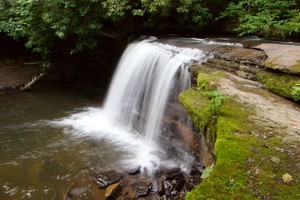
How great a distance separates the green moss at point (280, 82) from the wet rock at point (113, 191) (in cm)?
316

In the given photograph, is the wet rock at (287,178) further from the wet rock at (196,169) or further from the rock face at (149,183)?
the wet rock at (196,169)

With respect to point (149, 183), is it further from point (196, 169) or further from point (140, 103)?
point (140, 103)

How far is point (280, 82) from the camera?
15.9 feet

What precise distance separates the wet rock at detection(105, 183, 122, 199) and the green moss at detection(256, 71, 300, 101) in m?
3.16

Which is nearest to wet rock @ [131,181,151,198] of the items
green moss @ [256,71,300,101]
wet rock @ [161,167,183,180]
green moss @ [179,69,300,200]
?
wet rock @ [161,167,183,180]

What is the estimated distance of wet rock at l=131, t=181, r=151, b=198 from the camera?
16.4ft

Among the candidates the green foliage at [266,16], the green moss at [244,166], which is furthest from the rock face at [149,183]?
the green foliage at [266,16]

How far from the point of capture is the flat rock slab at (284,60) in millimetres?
4945

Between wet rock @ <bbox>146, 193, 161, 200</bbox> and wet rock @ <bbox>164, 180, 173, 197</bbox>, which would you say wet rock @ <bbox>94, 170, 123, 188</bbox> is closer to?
wet rock @ <bbox>146, 193, 161, 200</bbox>

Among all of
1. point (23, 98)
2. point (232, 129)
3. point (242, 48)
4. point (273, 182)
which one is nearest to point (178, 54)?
point (242, 48)

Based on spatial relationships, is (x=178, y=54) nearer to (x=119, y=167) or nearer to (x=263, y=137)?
(x=119, y=167)

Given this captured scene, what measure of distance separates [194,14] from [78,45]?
4.06 meters

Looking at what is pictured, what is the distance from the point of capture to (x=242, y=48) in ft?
23.1

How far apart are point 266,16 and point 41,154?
7471mm
